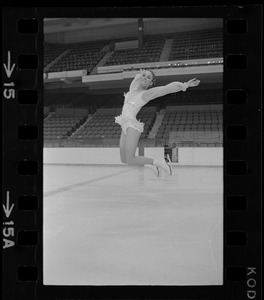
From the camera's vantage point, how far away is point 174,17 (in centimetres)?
125

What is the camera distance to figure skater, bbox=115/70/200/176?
4.66ft

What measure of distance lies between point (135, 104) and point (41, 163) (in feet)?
1.61

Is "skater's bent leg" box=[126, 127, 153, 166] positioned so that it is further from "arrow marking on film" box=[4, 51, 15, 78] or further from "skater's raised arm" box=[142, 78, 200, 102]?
"arrow marking on film" box=[4, 51, 15, 78]

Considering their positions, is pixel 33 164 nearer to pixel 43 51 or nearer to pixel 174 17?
pixel 43 51

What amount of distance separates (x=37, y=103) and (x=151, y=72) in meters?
0.56

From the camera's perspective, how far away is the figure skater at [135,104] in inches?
55.9

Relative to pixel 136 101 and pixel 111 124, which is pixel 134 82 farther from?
pixel 111 124

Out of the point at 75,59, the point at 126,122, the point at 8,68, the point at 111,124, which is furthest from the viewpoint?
the point at 75,59

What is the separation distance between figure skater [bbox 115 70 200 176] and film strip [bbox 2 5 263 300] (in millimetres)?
334

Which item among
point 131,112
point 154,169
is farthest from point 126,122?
point 154,169

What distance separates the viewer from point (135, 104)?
1.47 metres

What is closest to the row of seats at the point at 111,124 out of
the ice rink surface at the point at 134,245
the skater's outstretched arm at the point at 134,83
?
the skater's outstretched arm at the point at 134,83
